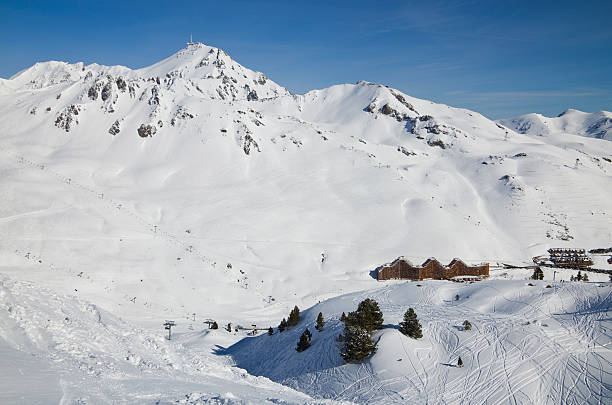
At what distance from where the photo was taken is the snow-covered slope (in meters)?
21.3

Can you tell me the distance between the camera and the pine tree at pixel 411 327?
27656mm

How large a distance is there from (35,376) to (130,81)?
11733 centimetres

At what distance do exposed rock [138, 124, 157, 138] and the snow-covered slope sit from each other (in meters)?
76.4

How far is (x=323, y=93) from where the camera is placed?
17962 centimetres

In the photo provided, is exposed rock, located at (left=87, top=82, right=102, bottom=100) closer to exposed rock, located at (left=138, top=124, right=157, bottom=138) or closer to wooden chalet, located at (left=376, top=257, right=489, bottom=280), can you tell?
exposed rock, located at (left=138, top=124, right=157, bottom=138)

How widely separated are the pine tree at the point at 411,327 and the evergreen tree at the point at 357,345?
3.13 metres

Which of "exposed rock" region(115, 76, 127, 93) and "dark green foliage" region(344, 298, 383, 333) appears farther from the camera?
"exposed rock" region(115, 76, 127, 93)

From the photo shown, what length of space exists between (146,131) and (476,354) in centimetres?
9453

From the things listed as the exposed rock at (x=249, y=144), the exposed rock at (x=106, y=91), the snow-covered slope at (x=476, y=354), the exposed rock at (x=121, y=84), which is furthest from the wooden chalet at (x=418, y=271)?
the exposed rock at (x=121, y=84)

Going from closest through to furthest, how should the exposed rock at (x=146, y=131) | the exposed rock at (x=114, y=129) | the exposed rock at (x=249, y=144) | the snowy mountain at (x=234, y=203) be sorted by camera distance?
the snowy mountain at (x=234, y=203), the exposed rock at (x=146, y=131), the exposed rock at (x=249, y=144), the exposed rock at (x=114, y=129)

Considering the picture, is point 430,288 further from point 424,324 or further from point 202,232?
point 202,232

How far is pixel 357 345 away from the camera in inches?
1023

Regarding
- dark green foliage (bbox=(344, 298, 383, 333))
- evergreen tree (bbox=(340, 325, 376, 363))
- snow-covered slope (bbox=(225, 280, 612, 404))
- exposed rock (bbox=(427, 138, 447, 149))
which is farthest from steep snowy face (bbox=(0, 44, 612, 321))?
evergreen tree (bbox=(340, 325, 376, 363))

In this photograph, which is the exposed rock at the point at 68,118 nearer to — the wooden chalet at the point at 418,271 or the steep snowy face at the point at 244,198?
the steep snowy face at the point at 244,198
